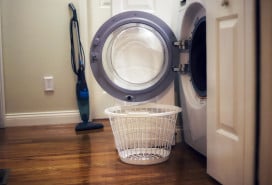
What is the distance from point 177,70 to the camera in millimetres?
1840

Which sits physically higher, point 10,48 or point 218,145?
point 10,48

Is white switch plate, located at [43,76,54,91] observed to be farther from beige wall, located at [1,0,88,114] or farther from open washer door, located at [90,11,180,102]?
open washer door, located at [90,11,180,102]

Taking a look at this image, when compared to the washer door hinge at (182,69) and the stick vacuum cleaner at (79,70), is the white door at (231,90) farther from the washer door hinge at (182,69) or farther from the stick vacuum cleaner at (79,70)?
the stick vacuum cleaner at (79,70)

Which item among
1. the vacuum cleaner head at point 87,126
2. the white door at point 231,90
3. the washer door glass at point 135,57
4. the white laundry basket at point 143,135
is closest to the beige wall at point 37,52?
the vacuum cleaner head at point 87,126

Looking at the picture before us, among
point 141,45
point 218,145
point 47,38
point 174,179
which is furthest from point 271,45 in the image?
point 47,38

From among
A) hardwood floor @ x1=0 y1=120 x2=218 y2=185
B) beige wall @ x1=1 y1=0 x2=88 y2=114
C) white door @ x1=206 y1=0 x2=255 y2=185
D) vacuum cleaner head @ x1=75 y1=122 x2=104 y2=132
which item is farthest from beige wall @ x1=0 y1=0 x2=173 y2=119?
white door @ x1=206 y1=0 x2=255 y2=185

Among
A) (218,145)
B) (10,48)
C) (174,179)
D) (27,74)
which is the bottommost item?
(174,179)

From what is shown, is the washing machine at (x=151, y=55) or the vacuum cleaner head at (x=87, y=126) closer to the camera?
the washing machine at (x=151, y=55)

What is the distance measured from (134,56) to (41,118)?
3.74 feet

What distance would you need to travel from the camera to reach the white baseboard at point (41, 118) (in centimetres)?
266

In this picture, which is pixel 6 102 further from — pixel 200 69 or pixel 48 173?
pixel 200 69

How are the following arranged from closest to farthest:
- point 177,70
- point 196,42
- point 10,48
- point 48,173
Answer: point 48,173 < point 196,42 < point 177,70 < point 10,48

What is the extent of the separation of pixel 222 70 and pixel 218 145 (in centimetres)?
27

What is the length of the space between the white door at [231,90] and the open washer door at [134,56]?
51 centimetres
